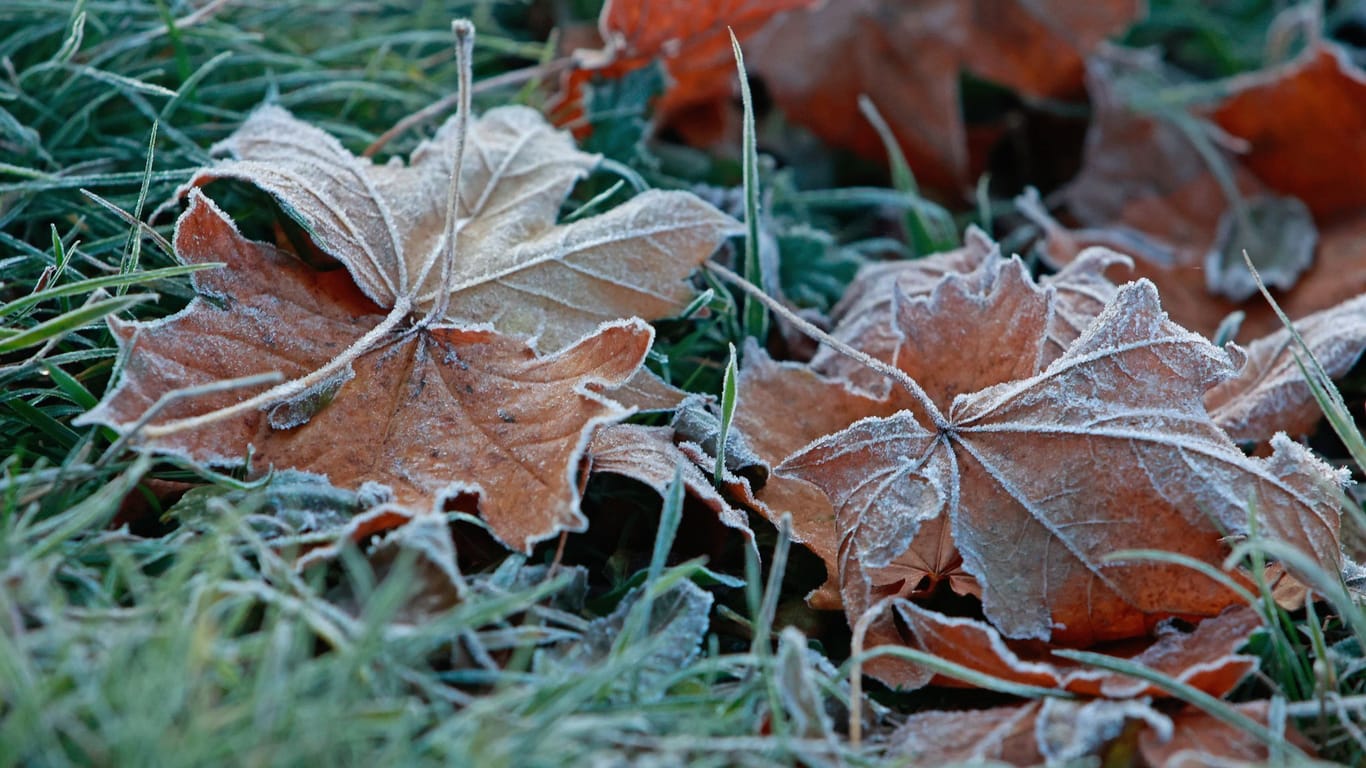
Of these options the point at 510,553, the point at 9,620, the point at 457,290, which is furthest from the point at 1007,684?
the point at 9,620

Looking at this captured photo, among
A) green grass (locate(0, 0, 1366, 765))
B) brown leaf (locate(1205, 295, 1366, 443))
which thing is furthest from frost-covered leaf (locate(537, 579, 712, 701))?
brown leaf (locate(1205, 295, 1366, 443))

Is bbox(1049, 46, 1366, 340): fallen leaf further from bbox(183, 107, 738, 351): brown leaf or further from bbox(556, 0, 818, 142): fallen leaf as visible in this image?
bbox(183, 107, 738, 351): brown leaf

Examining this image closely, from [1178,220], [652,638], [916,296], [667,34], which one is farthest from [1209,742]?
[1178,220]

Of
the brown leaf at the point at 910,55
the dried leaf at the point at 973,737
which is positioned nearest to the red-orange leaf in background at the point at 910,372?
the dried leaf at the point at 973,737

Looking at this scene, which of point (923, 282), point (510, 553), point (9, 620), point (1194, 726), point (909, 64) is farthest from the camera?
point (909, 64)

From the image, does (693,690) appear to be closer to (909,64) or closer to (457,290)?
(457,290)
